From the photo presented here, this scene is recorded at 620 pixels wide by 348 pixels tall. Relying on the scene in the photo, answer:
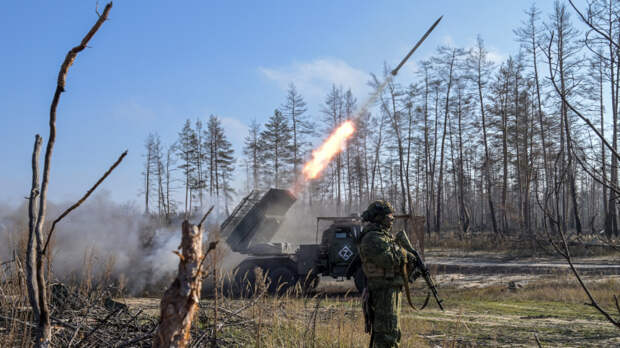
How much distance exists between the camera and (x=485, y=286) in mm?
13914

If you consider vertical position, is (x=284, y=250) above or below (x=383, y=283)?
below

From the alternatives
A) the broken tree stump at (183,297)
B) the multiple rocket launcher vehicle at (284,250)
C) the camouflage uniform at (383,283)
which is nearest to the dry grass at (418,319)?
the camouflage uniform at (383,283)

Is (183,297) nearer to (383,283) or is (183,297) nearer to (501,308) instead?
(383,283)

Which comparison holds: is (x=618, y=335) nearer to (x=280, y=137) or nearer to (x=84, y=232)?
(x=84, y=232)

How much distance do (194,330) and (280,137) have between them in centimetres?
2970

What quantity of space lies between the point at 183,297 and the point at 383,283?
3.48m

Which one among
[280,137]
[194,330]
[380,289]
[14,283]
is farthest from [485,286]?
[280,137]

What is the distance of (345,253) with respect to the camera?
1166 cm

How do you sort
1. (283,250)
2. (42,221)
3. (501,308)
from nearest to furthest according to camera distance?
(42,221), (501,308), (283,250)

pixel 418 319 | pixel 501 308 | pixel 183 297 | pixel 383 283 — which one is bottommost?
pixel 501 308

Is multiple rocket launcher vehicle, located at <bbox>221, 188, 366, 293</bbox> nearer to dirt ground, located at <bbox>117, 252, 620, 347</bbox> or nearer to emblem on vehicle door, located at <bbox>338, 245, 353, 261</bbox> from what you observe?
Answer: emblem on vehicle door, located at <bbox>338, 245, 353, 261</bbox>

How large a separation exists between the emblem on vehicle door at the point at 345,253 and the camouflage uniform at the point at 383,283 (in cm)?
670

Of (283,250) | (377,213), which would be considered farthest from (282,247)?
(377,213)

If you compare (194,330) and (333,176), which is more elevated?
(333,176)
